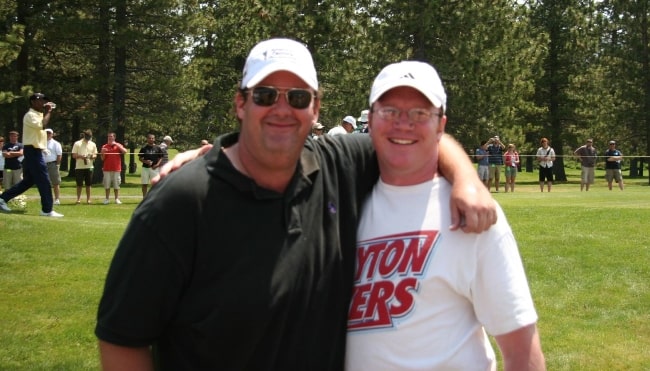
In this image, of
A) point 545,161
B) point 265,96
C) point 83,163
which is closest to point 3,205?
point 83,163

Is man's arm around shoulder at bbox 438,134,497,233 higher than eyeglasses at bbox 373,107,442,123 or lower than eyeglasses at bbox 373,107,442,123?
lower

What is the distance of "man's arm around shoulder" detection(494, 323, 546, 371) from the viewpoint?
8.16 ft

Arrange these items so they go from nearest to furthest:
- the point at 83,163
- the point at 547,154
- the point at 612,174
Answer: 1. the point at 83,163
2. the point at 547,154
3. the point at 612,174

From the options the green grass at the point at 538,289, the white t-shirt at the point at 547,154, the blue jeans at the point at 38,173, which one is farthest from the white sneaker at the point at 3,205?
the white t-shirt at the point at 547,154

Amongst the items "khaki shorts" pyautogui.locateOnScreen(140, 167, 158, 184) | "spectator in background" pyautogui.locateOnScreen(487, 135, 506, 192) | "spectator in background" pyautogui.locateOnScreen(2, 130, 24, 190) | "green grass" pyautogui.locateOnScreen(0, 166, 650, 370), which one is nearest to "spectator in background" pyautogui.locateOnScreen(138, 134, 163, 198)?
"khaki shorts" pyautogui.locateOnScreen(140, 167, 158, 184)

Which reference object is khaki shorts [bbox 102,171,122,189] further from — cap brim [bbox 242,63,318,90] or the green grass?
cap brim [bbox 242,63,318,90]

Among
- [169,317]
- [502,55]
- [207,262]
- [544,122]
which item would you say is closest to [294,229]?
[207,262]

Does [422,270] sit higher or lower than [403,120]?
lower

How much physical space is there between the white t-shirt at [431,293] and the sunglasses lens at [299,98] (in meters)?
0.52

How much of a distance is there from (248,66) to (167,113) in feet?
104

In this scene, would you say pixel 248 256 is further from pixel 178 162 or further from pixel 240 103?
pixel 178 162

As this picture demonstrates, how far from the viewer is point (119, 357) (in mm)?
2422

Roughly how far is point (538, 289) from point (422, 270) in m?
5.42

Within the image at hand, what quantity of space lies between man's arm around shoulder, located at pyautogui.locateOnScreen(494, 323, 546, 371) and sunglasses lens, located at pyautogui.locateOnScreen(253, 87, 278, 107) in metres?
1.17
